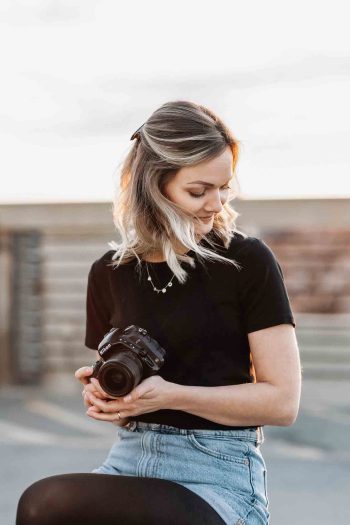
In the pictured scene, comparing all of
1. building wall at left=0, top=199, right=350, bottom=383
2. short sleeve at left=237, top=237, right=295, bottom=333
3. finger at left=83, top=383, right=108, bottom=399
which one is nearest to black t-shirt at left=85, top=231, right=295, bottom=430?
short sleeve at left=237, top=237, right=295, bottom=333

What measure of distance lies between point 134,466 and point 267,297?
42cm

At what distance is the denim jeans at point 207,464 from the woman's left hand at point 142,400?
0.08 meters

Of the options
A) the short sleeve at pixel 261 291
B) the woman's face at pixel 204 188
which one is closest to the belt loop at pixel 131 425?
the short sleeve at pixel 261 291

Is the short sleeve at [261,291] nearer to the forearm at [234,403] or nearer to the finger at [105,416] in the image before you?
the forearm at [234,403]

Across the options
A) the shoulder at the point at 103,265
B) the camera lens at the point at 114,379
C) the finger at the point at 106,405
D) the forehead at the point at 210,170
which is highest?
the forehead at the point at 210,170

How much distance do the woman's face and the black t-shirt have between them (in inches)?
2.9

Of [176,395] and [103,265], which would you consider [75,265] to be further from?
[176,395]

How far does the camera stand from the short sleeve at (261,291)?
70.8 inches

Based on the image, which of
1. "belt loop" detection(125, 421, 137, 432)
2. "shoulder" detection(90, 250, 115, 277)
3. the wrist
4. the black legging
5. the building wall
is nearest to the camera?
the black legging

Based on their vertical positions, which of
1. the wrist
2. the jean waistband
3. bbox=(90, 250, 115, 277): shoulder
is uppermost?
bbox=(90, 250, 115, 277): shoulder

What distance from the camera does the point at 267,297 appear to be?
1.81 m

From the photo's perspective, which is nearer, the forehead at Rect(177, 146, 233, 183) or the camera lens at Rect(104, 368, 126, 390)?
the camera lens at Rect(104, 368, 126, 390)

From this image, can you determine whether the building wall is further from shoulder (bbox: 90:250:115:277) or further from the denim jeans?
the denim jeans

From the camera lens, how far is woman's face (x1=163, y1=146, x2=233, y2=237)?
1.89 m
